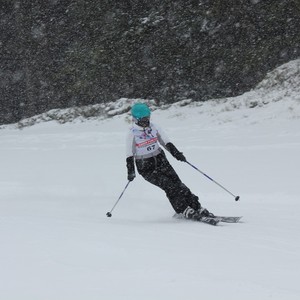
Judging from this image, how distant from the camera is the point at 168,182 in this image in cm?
A: 763

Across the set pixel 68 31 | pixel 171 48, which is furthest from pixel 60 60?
pixel 171 48

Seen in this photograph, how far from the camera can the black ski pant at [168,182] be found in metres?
7.53

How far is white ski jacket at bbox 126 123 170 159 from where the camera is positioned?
762cm

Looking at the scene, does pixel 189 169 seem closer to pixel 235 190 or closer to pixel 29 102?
pixel 235 190

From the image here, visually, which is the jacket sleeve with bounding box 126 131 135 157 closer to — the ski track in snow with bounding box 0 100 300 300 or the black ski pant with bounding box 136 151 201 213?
the black ski pant with bounding box 136 151 201 213

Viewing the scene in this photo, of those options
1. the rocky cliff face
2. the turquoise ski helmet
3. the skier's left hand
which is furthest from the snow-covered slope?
the turquoise ski helmet

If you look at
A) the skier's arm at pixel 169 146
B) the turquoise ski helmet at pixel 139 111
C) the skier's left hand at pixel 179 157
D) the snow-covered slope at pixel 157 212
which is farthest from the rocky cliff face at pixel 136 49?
the turquoise ski helmet at pixel 139 111

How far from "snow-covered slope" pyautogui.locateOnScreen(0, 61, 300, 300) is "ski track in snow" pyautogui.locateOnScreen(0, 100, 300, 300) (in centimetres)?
2

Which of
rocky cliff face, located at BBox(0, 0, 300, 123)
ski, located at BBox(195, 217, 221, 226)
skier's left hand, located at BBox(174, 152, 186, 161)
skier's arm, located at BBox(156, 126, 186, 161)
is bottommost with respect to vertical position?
ski, located at BBox(195, 217, 221, 226)

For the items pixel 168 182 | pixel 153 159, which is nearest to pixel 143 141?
pixel 153 159

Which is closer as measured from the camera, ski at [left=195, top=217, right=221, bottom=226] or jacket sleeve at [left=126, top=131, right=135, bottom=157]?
ski at [left=195, top=217, right=221, bottom=226]

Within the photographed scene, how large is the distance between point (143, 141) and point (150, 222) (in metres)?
1.29

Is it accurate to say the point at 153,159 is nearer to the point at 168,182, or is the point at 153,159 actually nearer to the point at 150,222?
the point at 168,182

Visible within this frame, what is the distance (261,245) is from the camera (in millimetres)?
5242
